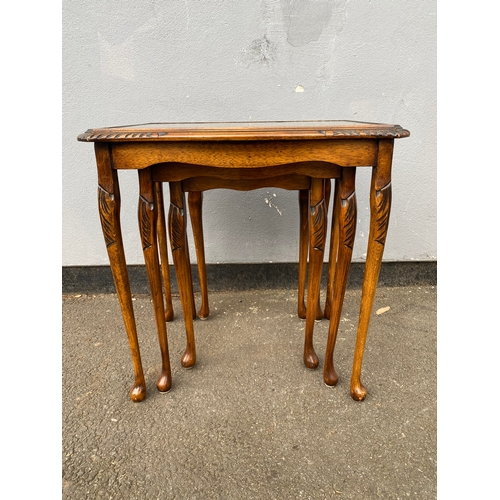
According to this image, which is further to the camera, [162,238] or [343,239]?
[162,238]

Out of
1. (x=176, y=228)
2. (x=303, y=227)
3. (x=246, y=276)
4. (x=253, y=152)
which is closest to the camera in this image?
(x=253, y=152)

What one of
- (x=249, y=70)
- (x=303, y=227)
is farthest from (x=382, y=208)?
(x=249, y=70)

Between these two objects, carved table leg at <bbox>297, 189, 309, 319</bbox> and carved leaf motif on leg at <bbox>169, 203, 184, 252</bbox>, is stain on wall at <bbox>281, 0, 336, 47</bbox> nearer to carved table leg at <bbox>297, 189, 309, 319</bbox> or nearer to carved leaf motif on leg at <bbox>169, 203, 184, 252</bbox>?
carved table leg at <bbox>297, 189, 309, 319</bbox>

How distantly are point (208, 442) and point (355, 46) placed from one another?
5.23ft

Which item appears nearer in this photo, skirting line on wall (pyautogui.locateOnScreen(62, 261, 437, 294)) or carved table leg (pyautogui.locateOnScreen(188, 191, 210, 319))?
carved table leg (pyautogui.locateOnScreen(188, 191, 210, 319))

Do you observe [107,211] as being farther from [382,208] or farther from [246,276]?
[246,276]

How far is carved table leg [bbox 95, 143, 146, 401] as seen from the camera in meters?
0.96

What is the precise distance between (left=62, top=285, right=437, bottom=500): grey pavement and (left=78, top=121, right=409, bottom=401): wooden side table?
0.32 feet

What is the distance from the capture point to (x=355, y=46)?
161cm

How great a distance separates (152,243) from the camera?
1.06m

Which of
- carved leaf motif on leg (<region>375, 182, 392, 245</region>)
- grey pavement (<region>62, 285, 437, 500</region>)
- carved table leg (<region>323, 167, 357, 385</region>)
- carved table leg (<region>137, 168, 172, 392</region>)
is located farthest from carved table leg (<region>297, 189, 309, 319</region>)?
carved table leg (<region>137, 168, 172, 392</region>)

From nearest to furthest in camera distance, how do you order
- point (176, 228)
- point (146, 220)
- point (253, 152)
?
point (253, 152) → point (146, 220) → point (176, 228)

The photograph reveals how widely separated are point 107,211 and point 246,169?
38 cm

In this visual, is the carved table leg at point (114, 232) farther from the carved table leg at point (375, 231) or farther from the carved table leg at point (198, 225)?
the carved table leg at point (375, 231)
